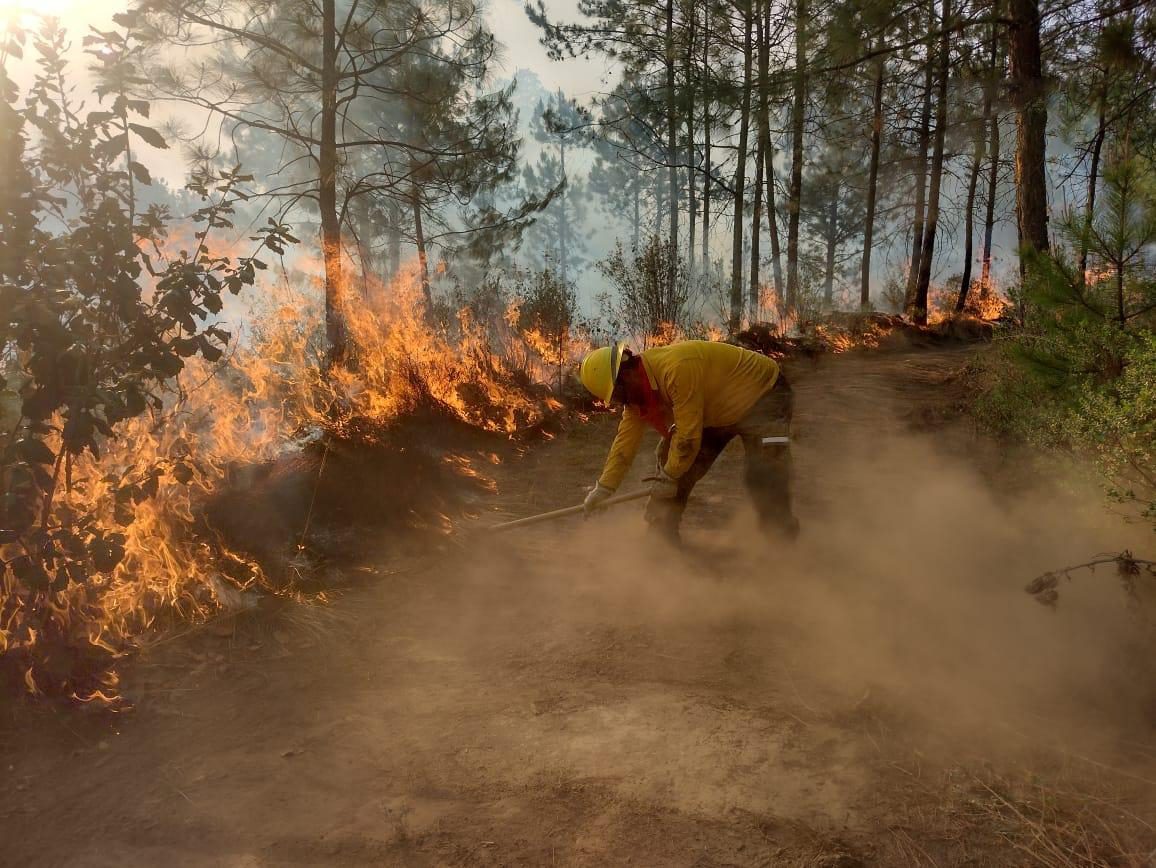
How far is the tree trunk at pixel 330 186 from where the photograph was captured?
824 centimetres

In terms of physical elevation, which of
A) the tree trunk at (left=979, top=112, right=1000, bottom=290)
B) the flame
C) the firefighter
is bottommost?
the firefighter

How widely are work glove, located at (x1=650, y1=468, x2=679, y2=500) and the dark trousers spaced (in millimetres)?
32

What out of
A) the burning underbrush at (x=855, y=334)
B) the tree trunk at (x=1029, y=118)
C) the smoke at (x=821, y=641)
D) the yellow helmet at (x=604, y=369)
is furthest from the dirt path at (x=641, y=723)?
the burning underbrush at (x=855, y=334)

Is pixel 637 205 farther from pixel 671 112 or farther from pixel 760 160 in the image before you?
pixel 671 112

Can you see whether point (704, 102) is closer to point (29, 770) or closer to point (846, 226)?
point (29, 770)

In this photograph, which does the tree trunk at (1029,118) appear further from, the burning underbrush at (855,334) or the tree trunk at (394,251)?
the tree trunk at (394,251)

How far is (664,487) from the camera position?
454 cm

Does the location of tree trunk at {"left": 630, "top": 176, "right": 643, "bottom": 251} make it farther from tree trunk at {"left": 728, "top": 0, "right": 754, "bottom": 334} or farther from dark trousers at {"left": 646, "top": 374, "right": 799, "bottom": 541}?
dark trousers at {"left": 646, "top": 374, "right": 799, "bottom": 541}

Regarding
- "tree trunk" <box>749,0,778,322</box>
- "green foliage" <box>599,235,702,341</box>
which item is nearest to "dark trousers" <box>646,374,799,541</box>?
"green foliage" <box>599,235,702,341</box>

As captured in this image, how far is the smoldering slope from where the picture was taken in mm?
2865

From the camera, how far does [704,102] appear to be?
7484 mm

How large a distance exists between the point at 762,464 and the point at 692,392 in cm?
76

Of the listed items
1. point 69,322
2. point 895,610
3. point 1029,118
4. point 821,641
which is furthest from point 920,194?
point 69,322

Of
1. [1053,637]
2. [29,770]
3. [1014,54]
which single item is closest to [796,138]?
[1014,54]
